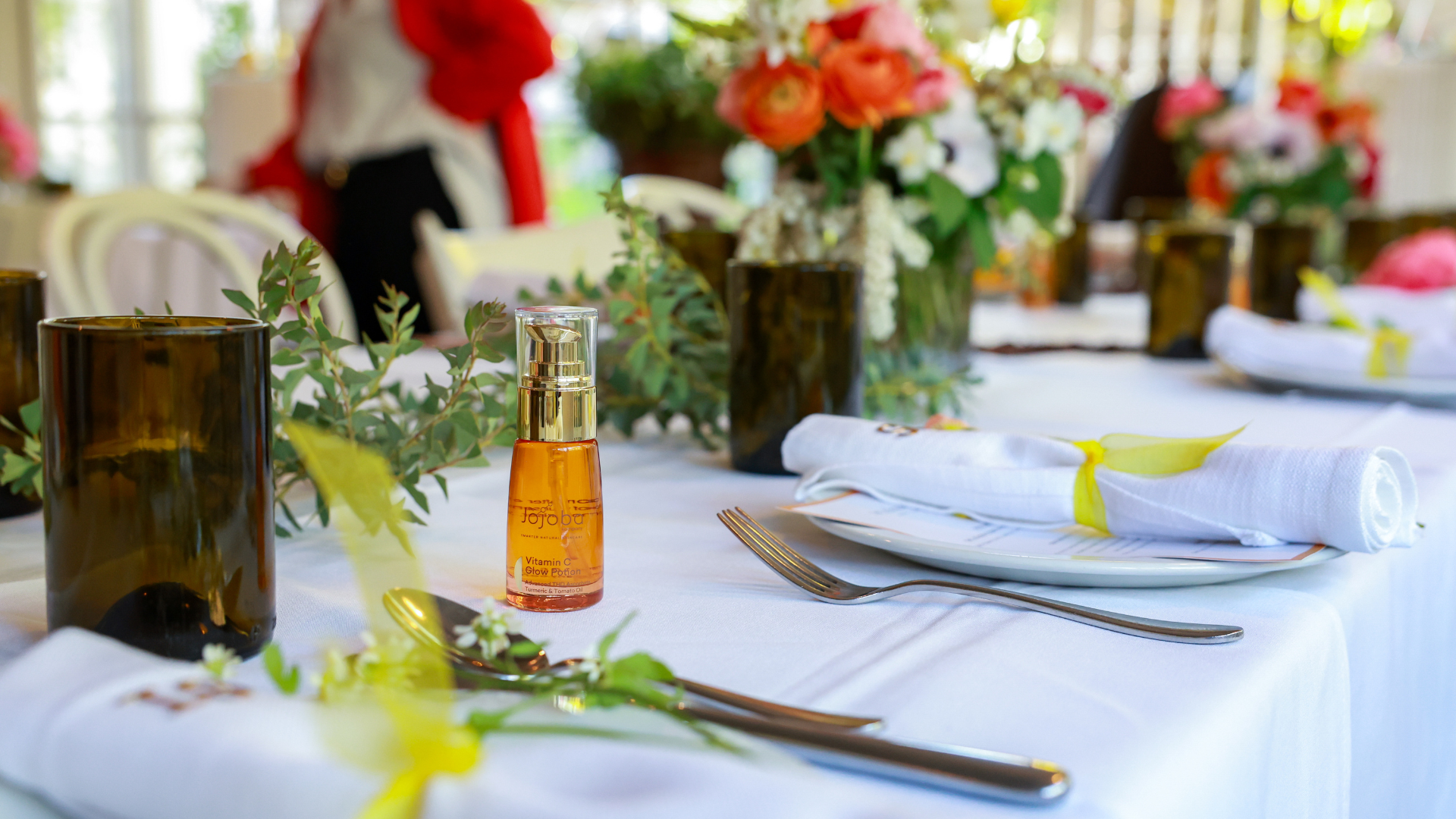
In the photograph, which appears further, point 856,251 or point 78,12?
point 78,12

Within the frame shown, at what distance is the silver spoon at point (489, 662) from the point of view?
1.12 ft

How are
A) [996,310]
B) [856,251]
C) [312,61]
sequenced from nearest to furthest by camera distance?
[856,251] → [996,310] → [312,61]

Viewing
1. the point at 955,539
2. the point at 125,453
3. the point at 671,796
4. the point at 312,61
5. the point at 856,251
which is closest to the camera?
the point at 671,796

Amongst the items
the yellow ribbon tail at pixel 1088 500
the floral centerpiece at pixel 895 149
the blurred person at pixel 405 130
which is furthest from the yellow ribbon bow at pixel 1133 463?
the blurred person at pixel 405 130

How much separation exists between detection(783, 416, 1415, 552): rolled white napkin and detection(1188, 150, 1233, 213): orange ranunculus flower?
1506 mm

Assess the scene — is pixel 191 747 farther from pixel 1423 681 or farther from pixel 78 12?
pixel 78 12

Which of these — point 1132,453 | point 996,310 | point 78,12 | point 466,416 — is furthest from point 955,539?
point 78,12

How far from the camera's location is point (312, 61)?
2664 millimetres

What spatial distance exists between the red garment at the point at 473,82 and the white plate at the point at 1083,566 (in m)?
2.19

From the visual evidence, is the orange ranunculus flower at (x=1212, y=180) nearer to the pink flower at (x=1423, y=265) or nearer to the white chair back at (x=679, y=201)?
the pink flower at (x=1423, y=265)

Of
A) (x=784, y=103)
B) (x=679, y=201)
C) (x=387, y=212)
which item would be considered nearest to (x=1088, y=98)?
(x=784, y=103)

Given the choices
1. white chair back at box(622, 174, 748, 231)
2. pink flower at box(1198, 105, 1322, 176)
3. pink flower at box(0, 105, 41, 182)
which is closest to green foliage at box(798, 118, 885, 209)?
white chair back at box(622, 174, 748, 231)

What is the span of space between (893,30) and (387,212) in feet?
6.76

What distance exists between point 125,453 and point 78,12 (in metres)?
9.36
